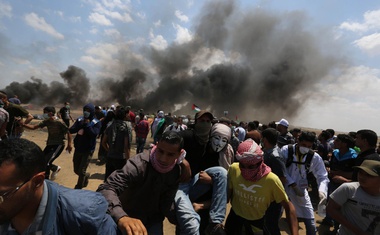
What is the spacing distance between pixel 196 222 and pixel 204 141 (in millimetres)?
974

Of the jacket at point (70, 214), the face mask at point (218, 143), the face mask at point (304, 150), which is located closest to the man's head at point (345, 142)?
the face mask at point (304, 150)

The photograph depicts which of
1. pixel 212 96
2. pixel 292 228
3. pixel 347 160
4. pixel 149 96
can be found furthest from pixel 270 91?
pixel 292 228

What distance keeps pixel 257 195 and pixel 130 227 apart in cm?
135

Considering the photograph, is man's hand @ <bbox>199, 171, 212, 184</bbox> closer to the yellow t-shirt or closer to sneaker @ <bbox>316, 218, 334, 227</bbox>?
the yellow t-shirt

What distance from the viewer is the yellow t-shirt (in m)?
2.23

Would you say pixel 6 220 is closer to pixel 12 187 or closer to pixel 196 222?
pixel 12 187

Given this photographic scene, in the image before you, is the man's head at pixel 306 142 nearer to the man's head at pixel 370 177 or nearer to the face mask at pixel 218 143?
the man's head at pixel 370 177

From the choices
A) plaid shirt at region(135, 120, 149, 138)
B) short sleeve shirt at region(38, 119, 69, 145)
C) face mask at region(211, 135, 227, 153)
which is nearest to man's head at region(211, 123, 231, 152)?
face mask at region(211, 135, 227, 153)

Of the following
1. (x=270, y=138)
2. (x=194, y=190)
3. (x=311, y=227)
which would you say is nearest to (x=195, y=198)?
(x=194, y=190)

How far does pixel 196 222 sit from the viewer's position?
75.2 inches

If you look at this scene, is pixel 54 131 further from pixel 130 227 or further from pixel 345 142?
pixel 345 142

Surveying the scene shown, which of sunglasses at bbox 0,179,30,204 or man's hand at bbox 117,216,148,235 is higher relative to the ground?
sunglasses at bbox 0,179,30,204

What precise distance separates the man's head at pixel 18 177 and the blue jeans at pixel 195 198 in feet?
3.74

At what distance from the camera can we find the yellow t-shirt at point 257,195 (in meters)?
2.23
